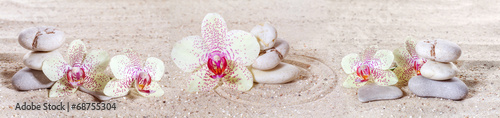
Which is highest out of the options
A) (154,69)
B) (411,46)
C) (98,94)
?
(411,46)

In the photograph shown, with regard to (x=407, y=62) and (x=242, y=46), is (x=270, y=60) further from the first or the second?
(x=407, y=62)

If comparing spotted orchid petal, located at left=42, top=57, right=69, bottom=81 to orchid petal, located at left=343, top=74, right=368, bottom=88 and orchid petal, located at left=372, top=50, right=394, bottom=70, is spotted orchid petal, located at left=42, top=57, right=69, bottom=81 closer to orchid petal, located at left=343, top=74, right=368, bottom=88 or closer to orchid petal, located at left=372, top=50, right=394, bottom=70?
orchid petal, located at left=343, top=74, right=368, bottom=88

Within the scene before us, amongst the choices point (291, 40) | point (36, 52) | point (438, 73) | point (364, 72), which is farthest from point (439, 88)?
point (36, 52)

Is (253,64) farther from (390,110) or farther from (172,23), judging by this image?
(172,23)

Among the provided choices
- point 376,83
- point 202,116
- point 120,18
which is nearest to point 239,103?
point 202,116

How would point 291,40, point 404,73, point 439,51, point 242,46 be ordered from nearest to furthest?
point 439,51, point 242,46, point 404,73, point 291,40

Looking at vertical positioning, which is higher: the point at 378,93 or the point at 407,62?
the point at 407,62

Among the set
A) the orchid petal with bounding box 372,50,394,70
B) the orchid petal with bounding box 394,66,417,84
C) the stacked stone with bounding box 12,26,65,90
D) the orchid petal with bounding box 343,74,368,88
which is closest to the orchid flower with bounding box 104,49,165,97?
the stacked stone with bounding box 12,26,65,90
